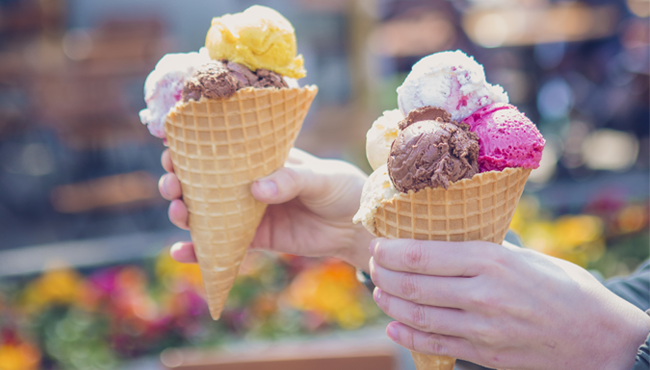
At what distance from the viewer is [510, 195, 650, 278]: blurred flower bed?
9.86ft

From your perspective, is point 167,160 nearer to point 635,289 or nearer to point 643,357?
point 643,357

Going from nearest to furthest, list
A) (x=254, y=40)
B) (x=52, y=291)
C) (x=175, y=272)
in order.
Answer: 1. (x=254, y=40)
2. (x=52, y=291)
3. (x=175, y=272)

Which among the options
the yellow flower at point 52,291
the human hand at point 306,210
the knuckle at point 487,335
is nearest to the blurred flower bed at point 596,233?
the human hand at point 306,210

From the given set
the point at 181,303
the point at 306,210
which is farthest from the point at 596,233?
the point at 181,303

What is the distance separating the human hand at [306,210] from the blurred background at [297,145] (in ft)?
2.11

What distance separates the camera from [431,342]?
111cm

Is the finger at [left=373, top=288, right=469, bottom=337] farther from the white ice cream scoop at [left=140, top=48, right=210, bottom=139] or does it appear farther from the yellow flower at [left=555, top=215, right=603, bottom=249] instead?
the yellow flower at [left=555, top=215, right=603, bottom=249]

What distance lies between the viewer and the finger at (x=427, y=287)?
40.1 inches

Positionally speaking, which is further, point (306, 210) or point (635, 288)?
point (306, 210)

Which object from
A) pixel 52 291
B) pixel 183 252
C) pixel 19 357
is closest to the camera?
pixel 183 252

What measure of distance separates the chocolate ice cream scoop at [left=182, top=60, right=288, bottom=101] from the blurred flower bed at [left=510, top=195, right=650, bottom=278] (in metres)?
2.24

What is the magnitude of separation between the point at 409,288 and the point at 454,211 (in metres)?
0.24

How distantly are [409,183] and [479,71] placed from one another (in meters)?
0.38

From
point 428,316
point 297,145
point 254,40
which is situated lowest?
point 297,145
